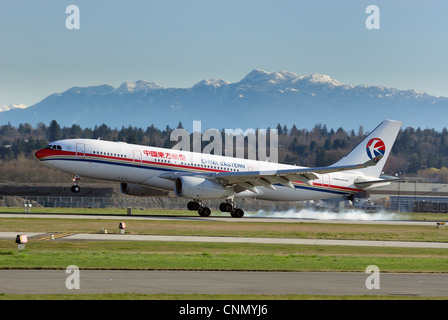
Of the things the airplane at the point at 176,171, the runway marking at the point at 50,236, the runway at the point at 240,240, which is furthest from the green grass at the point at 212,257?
the airplane at the point at 176,171

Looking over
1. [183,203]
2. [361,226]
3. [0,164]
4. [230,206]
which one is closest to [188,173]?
[230,206]

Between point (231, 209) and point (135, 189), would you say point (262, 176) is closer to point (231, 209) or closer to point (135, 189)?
point (231, 209)

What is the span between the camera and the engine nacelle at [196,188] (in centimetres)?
5719

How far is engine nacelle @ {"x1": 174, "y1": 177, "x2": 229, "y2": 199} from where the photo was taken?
57.2 metres

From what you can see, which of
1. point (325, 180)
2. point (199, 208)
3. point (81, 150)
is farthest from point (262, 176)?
point (81, 150)

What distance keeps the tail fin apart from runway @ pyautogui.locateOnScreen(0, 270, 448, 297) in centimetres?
4452

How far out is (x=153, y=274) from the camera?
2445 centimetres

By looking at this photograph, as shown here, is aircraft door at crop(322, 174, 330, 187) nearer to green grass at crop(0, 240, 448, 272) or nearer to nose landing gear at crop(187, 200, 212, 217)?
nose landing gear at crop(187, 200, 212, 217)

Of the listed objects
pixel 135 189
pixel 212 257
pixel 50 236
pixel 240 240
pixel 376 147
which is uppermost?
pixel 376 147

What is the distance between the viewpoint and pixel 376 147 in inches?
2781

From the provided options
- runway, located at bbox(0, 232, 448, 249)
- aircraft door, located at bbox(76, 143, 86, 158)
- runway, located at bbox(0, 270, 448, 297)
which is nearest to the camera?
runway, located at bbox(0, 270, 448, 297)

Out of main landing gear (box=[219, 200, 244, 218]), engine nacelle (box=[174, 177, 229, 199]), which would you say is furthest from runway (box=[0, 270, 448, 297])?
main landing gear (box=[219, 200, 244, 218])

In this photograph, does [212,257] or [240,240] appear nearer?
[212,257]
